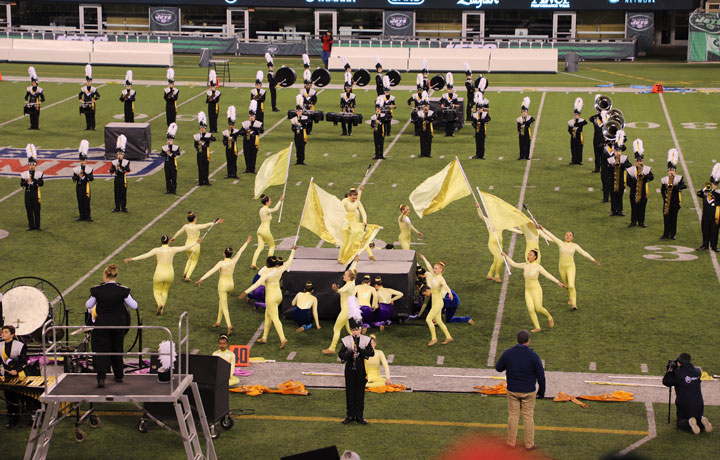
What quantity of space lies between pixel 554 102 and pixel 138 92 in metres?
16.3

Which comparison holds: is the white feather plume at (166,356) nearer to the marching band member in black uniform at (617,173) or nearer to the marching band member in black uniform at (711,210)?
the marching band member in black uniform at (711,210)

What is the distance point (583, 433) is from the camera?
14734mm

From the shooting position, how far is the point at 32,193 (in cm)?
2580

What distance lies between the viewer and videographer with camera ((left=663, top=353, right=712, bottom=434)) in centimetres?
1457

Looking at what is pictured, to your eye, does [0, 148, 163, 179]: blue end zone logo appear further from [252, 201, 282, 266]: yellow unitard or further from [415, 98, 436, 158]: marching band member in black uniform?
[252, 201, 282, 266]: yellow unitard

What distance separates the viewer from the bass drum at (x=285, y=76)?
40.3 metres

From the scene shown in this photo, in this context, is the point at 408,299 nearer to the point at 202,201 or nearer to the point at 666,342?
the point at 666,342

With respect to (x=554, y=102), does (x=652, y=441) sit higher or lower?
lower

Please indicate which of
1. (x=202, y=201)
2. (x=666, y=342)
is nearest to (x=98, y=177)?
(x=202, y=201)

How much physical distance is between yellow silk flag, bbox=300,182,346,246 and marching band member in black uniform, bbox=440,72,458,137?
1628 cm

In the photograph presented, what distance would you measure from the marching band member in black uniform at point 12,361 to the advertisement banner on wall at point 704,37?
50.1 meters

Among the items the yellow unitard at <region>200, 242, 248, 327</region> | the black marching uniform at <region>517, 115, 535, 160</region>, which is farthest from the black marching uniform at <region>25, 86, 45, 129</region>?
the yellow unitard at <region>200, 242, 248, 327</region>

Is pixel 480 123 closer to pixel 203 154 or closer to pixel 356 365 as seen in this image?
pixel 203 154

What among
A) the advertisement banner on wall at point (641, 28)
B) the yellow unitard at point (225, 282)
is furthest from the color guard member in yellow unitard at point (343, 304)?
the advertisement banner on wall at point (641, 28)
